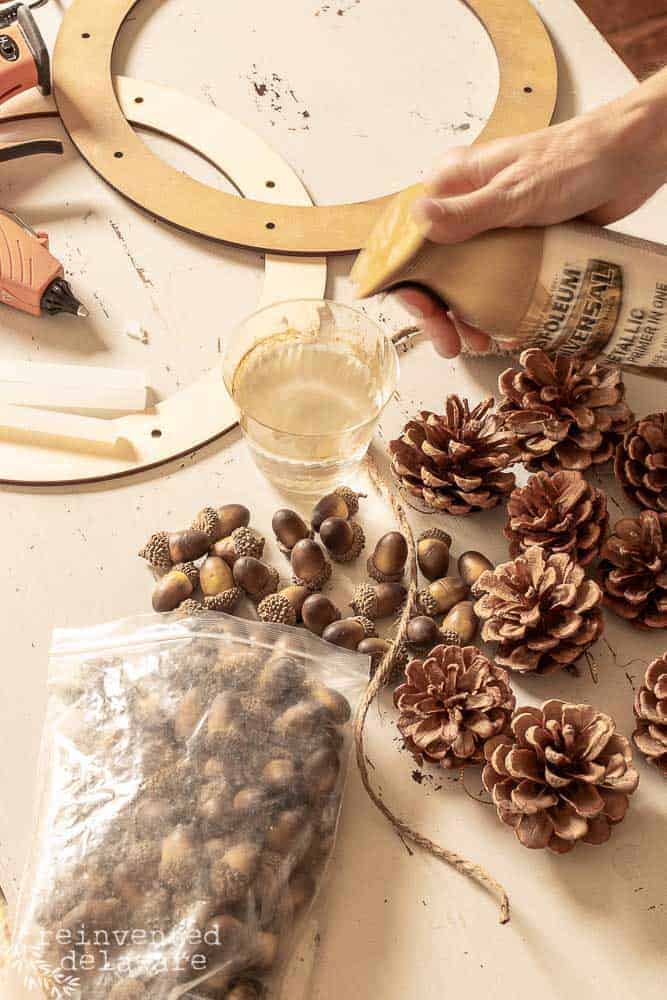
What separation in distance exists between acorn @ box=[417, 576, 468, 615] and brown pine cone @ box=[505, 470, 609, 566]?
6 centimetres

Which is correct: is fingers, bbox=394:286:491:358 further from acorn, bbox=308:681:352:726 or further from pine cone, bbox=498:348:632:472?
A: acorn, bbox=308:681:352:726

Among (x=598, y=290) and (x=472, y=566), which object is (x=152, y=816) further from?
(x=598, y=290)

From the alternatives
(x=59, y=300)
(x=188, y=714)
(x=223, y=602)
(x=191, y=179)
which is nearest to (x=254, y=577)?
(x=223, y=602)

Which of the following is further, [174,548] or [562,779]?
[174,548]

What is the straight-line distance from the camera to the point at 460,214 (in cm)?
63

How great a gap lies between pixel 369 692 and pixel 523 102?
2.54 ft

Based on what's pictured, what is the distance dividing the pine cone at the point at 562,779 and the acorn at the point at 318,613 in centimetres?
17

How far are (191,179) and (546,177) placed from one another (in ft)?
1.61

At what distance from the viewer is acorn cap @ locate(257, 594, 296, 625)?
0.74m

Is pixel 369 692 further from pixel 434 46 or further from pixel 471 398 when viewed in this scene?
pixel 434 46

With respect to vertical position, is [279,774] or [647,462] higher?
[647,462]

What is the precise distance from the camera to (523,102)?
1.09 metres

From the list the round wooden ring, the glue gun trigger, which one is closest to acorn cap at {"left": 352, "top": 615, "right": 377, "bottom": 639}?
the round wooden ring

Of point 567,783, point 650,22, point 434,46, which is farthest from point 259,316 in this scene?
point 650,22
